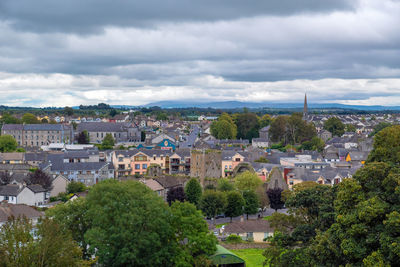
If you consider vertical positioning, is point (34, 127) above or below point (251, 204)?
above

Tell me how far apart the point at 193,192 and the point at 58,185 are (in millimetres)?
16840

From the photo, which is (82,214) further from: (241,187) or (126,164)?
(126,164)

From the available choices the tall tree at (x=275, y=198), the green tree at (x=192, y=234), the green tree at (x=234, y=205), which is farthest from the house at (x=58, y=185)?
the green tree at (x=192, y=234)

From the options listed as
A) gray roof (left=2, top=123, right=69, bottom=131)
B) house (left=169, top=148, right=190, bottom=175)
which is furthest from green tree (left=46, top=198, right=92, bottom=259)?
gray roof (left=2, top=123, right=69, bottom=131)

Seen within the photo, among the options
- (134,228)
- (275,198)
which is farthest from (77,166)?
(134,228)

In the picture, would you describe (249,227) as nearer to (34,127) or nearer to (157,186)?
(157,186)

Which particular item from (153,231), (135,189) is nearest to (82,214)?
(135,189)

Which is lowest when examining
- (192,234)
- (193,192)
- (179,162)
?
(193,192)

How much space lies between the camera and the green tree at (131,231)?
24.6 meters

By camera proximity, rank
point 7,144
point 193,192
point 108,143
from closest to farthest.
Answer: point 193,192 < point 7,144 < point 108,143

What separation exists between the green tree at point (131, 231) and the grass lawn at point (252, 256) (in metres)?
9.88

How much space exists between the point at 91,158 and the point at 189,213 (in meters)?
50.6

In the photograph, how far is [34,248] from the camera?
1992 cm

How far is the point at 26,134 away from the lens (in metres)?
114
